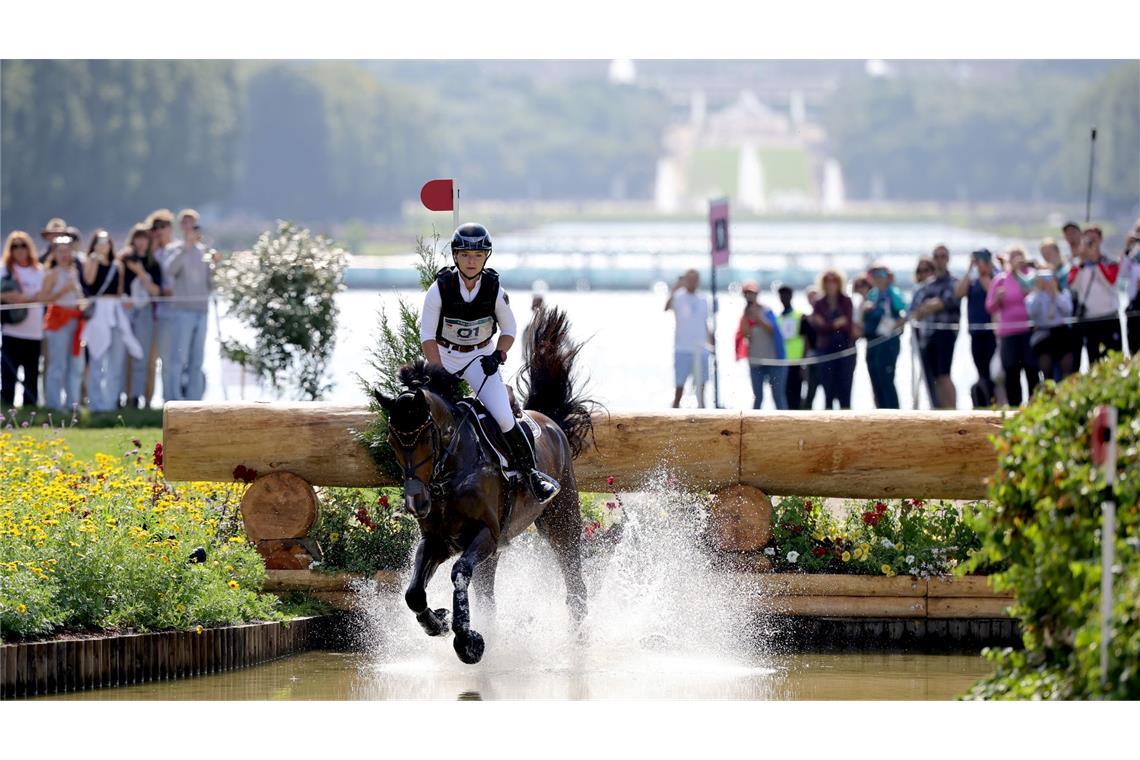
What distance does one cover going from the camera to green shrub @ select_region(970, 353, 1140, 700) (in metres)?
7.20

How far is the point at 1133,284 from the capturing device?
60.1 ft

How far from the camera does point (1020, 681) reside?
25.3 ft

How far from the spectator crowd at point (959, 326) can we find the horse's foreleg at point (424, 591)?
883 centimetres

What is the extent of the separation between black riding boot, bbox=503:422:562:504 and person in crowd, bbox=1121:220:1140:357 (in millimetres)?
8806

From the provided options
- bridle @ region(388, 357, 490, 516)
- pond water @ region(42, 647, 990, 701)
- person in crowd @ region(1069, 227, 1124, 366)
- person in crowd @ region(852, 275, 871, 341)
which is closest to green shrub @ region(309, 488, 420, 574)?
pond water @ region(42, 647, 990, 701)

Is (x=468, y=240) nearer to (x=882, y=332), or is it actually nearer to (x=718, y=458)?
(x=718, y=458)

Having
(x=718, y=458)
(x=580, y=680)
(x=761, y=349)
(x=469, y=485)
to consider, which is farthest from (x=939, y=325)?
(x=469, y=485)

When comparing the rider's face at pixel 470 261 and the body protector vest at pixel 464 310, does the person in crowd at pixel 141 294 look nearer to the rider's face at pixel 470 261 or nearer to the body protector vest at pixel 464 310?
the body protector vest at pixel 464 310

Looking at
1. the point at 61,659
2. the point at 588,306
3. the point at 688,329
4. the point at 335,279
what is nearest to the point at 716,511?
the point at 61,659

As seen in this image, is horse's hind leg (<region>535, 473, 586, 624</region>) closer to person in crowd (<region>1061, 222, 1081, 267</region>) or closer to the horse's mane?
the horse's mane

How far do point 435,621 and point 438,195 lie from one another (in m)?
2.61

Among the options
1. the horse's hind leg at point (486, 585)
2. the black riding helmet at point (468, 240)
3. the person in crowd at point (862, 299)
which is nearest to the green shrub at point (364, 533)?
the horse's hind leg at point (486, 585)

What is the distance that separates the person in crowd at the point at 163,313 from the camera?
19453 mm

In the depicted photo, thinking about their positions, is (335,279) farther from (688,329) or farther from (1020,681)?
(1020,681)
